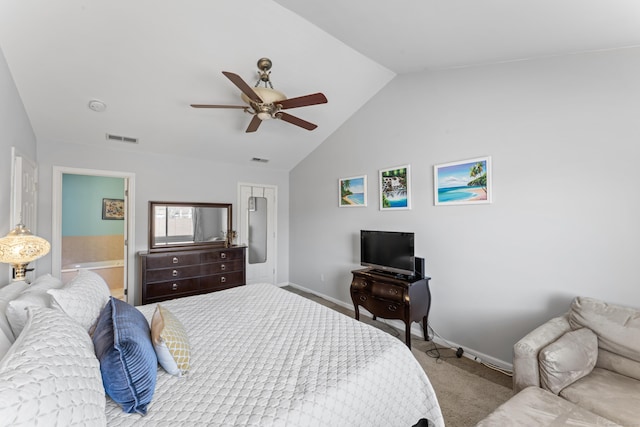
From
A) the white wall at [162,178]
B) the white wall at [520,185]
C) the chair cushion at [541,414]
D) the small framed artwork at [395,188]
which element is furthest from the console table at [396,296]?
the white wall at [162,178]

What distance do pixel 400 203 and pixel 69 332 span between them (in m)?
3.08

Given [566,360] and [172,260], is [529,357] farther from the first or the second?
[172,260]

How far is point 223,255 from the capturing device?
4.24 m

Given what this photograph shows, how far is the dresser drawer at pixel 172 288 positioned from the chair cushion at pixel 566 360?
3965 millimetres

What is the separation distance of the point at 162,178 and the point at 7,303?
9.89ft

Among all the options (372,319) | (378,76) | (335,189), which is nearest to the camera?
(378,76)

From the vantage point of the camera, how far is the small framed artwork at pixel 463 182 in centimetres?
260

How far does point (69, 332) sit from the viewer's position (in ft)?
3.40

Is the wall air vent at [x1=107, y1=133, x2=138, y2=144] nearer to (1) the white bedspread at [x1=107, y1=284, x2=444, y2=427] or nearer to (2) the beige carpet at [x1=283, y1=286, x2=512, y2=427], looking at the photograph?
(1) the white bedspread at [x1=107, y1=284, x2=444, y2=427]

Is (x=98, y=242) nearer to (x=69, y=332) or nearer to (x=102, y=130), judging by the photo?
(x=102, y=130)

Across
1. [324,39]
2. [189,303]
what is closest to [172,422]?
[189,303]

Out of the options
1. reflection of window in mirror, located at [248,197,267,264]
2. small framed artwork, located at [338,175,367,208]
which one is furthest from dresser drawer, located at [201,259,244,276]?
small framed artwork, located at [338,175,367,208]

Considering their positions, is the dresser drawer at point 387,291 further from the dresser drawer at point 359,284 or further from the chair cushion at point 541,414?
the chair cushion at point 541,414

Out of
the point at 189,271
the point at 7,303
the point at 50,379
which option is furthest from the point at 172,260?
the point at 50,379
